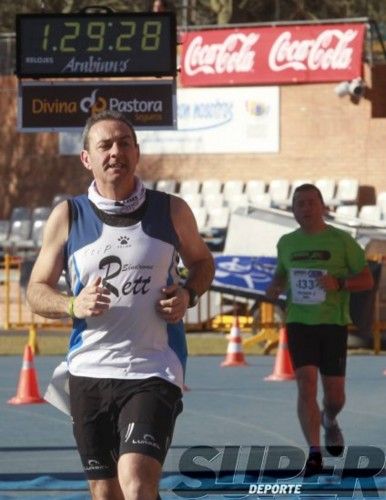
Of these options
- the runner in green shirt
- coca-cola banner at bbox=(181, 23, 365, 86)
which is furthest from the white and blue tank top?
coca-cola banner at bbox=(181, 23, 365, 86)

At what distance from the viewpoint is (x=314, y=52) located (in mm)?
34750

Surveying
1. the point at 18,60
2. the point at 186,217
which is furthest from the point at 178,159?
the point at 186,217

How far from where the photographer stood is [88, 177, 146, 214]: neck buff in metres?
6.65

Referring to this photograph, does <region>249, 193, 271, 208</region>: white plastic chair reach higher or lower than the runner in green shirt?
lower

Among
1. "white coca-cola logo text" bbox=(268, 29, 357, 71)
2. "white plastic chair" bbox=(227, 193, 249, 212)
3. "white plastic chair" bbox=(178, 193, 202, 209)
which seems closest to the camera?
"white coca-cola logo text" bbox=(268, 29, 357, 71)

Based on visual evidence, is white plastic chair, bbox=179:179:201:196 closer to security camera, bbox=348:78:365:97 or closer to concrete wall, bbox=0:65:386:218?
concrete wall, bbox=0:65:386:218

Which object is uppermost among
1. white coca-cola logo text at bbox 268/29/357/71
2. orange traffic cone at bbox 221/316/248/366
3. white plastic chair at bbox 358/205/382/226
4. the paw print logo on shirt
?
white coca-cola logo text at bbox 268/29/357/71

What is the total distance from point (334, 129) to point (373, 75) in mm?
1637

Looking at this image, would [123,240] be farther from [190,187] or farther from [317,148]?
[317,148]

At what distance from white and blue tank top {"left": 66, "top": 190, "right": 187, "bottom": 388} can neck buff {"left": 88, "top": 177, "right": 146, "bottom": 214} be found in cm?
4

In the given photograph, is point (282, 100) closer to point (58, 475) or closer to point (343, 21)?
point (343, 21)

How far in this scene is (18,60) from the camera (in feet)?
47.5

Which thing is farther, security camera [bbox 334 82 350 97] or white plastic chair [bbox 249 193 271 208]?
security camera [bbox 334 82 350 97]

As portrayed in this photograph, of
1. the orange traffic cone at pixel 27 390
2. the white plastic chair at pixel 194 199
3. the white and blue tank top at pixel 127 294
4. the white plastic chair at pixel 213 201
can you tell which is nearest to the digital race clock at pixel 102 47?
the orange traffic cone at pixel 27 390
